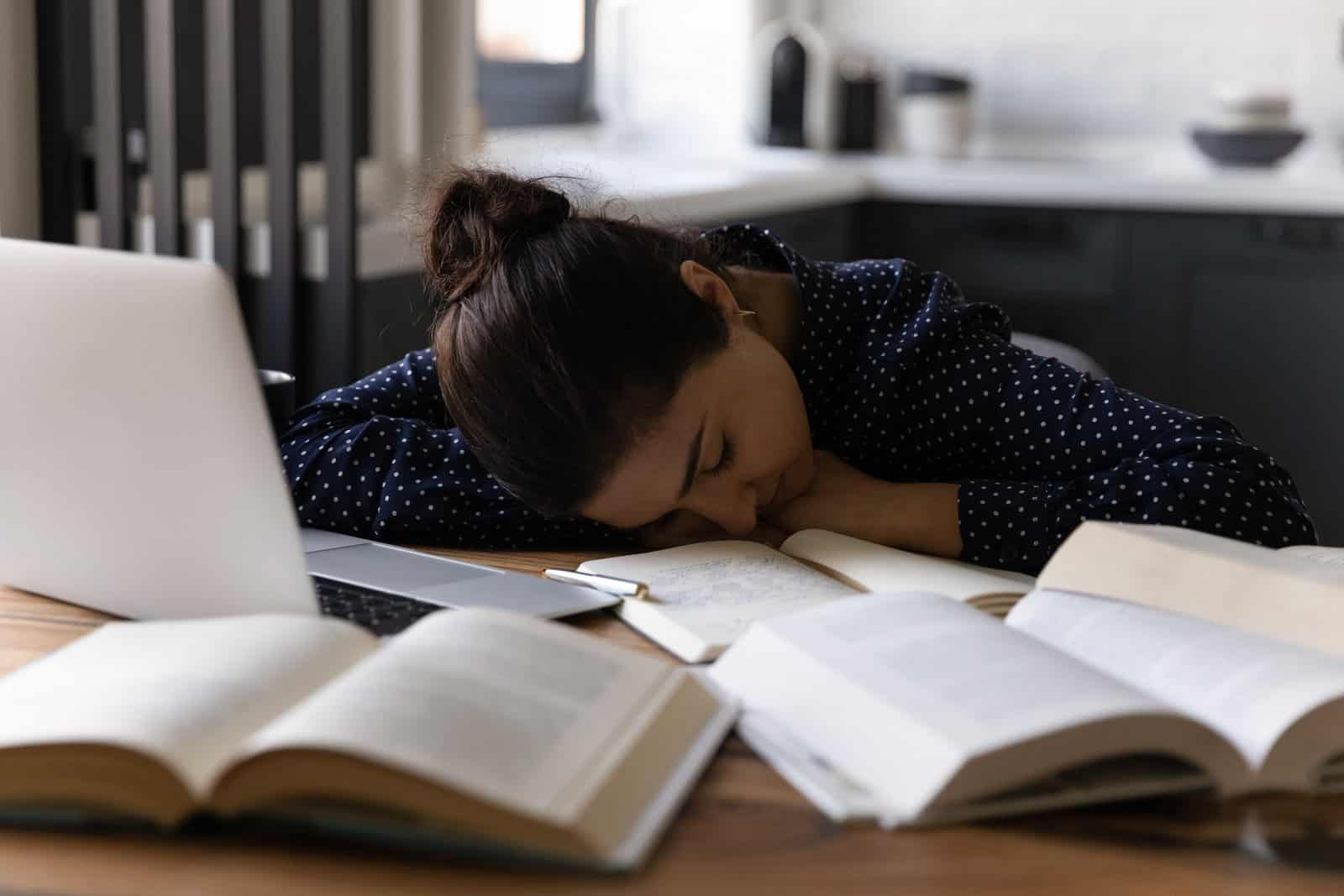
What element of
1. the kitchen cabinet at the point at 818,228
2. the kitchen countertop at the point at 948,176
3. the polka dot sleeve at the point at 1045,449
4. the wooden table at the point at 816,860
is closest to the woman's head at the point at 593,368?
the polka dot sleeve at the point at 1045,449

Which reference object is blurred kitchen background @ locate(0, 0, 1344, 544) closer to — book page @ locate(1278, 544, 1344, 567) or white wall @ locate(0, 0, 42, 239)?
white wall @ locate(0, 0, 42, 239)

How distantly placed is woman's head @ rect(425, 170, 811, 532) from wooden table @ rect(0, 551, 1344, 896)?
43cm

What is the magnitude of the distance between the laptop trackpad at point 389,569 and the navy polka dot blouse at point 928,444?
6 centimetres

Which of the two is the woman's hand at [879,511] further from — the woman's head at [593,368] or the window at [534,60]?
the window at [534,60]

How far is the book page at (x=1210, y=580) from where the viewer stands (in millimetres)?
821

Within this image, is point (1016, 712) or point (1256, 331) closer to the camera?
point (1016, 712)

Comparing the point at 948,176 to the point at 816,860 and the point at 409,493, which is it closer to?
the point at 409,493

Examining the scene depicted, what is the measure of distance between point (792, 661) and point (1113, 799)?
0.17m

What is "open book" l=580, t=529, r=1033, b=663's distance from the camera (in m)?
0.91

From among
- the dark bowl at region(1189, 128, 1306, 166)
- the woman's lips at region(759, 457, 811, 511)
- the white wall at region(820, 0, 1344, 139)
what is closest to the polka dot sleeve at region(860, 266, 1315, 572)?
the woman's lips at region(759, 457, 811, 511)

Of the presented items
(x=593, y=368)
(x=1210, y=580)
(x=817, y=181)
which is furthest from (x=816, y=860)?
(x=817, y=181)

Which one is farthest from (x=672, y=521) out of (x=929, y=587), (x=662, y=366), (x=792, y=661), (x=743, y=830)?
(x=743, y=830)

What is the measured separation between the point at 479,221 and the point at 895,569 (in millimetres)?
423

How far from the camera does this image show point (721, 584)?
1007 millimetres
